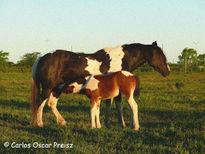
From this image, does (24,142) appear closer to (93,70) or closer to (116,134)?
(116,134)

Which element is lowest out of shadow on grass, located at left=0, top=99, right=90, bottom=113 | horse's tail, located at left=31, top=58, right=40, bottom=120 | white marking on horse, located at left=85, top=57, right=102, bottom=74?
shadow on grass, located at left=0, top=99, right=90, bottom=113

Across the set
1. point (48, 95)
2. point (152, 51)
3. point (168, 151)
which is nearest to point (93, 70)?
point (48, 95)

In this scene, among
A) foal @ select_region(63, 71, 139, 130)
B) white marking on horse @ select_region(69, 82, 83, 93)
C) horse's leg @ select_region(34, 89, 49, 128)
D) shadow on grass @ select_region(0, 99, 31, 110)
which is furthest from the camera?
shadow on grass @ select_region(0, 99, 31, 110)

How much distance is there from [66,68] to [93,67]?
2.50ft

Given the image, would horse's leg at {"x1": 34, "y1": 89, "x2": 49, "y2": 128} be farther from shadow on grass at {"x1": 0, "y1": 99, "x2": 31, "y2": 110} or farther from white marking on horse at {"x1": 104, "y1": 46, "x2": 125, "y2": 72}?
shadow on grass at {"x1": 0, "y1": 99, "x2": 31, "y2": 110}

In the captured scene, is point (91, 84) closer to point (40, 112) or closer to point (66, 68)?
point (66, 68)

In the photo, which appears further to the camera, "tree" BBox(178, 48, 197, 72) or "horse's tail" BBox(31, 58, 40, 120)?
"tree" BBox(178, 48, 197, 72)

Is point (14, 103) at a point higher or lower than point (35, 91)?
lower

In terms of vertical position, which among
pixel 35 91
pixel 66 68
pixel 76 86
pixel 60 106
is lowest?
pixel 60 106

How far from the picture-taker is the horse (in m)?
6.66

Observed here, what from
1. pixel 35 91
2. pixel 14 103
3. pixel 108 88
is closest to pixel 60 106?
pixel 14 103

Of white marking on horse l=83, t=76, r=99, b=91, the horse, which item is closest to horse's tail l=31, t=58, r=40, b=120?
the horse

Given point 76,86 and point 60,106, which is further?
point 60,106

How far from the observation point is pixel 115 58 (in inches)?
272
